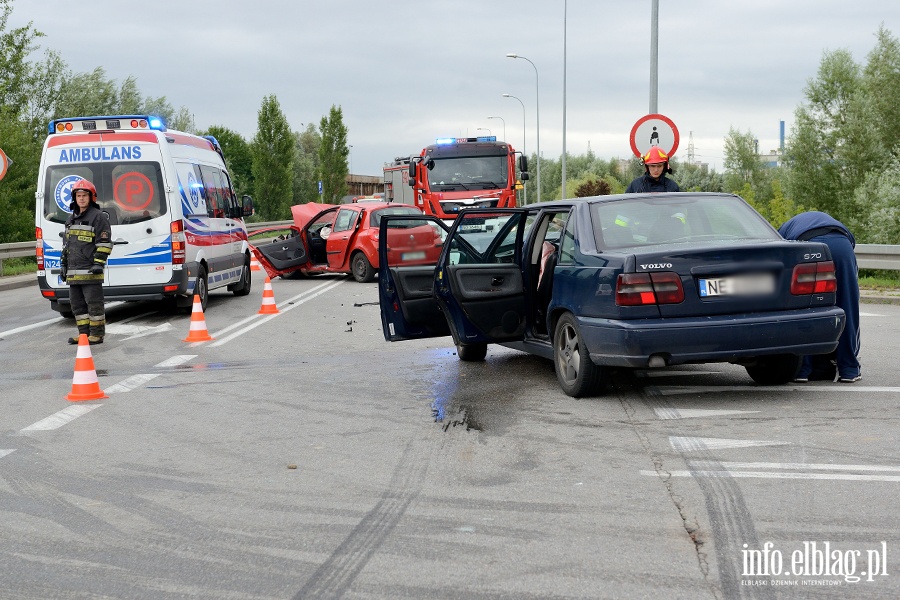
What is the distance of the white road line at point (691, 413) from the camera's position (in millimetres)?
7152

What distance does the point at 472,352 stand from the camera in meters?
10.2

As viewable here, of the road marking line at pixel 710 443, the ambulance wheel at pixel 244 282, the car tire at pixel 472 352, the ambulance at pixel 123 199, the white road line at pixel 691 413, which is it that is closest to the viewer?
the road marking line at pixel 710 443

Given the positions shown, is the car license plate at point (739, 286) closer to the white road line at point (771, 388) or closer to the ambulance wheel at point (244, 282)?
the white road line at point (771, 388)

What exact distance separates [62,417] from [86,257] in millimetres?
4973

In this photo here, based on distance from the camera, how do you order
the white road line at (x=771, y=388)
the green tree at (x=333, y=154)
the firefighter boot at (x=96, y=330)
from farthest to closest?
1. the green tree at (x=333, y=154)
2. the firefighter boot at (x=96, y=330)
3. the white road line at (x=771, y=388)

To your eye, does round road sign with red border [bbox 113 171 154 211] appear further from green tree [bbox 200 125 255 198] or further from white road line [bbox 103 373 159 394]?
green tree [bbox 200 125 255 198]

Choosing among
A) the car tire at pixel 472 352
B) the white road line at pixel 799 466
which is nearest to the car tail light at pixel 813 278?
the white road line at pixel 799 466

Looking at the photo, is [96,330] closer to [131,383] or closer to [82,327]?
[82,327]

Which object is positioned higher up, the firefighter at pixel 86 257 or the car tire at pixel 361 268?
the firefighter at pixel 86 257

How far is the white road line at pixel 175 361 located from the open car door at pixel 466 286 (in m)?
2.64

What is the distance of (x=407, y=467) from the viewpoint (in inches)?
234

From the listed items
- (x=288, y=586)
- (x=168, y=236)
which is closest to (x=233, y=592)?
(x=288, y=586)

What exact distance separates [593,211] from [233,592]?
16.0 ft

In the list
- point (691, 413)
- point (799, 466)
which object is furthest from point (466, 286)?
point (799, 466)
